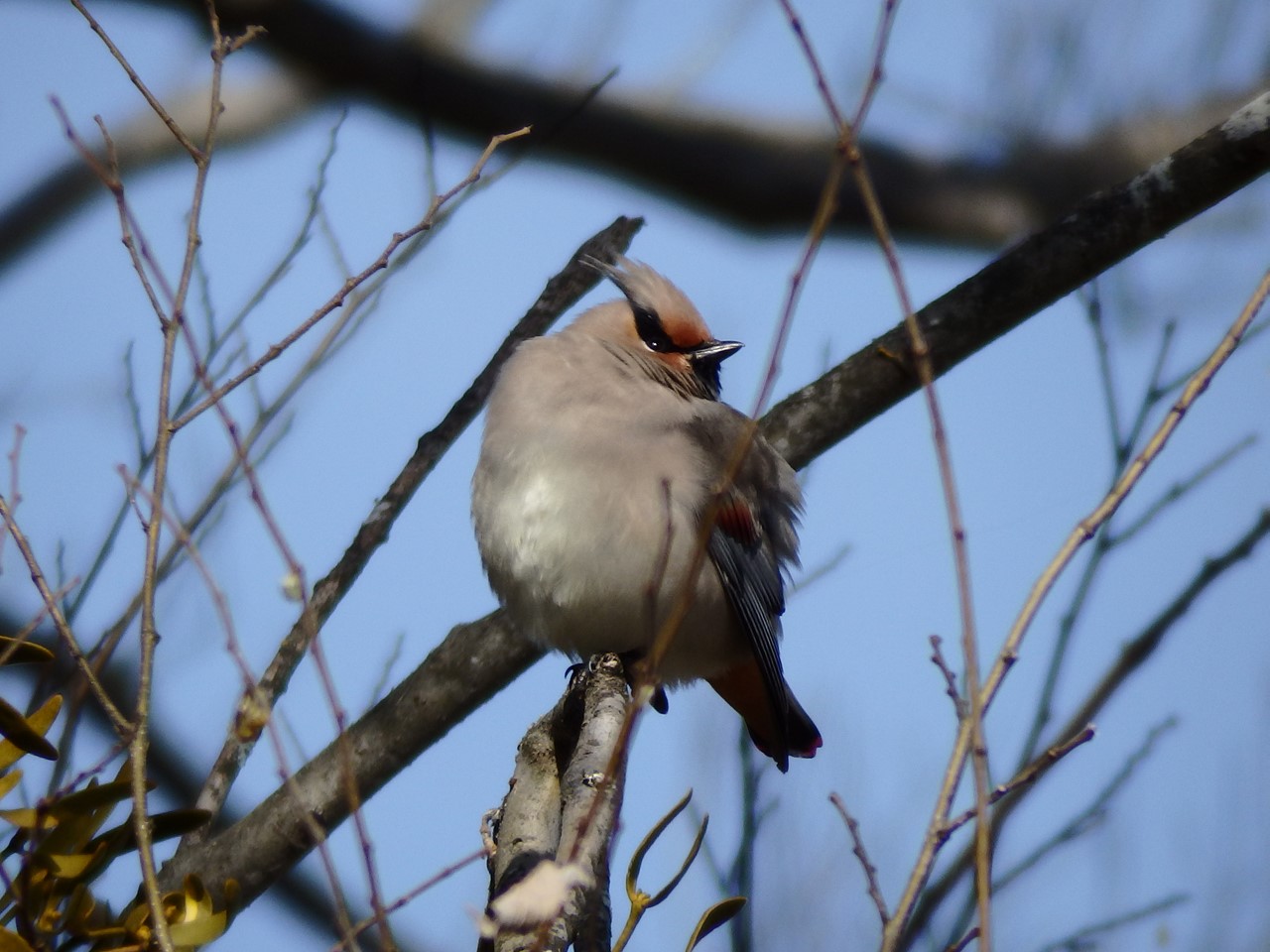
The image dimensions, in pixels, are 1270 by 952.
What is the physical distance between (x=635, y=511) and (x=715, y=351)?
1.02 meters

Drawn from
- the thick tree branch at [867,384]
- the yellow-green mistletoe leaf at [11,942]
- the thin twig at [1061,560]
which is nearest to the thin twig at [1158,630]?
the thick tree branch at [867,384]

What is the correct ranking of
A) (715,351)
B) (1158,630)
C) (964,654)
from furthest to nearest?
(715,351) → (1158,630) → (964,654)

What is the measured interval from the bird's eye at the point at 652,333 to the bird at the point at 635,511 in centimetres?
1

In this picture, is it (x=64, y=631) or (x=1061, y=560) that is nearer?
(x=1061, y=560)

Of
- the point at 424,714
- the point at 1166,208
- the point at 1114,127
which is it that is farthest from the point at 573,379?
the point at 1114,127

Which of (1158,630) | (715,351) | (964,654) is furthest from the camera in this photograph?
(715,351)

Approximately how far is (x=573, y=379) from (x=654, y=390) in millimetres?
274

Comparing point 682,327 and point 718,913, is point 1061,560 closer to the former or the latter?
point 718,913

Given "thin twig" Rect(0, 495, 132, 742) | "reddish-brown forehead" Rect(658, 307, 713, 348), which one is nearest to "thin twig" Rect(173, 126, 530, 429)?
"thin twig" Rect(0, 495, 132, 742)

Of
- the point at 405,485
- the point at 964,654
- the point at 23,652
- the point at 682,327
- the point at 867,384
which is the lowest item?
the point at 964,654

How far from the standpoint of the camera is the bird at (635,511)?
12.5 feet

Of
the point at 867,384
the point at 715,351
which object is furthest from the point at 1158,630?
the point at 715,351

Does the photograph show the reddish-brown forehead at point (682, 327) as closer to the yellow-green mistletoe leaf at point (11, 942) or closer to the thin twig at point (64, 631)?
the thin twig at point (64, 631)

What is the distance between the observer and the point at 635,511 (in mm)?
3820
